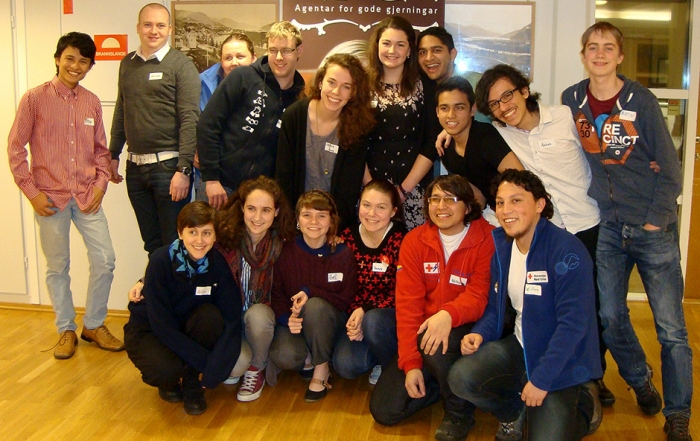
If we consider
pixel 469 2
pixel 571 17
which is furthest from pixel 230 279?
pixel 571 17

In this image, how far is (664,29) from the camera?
4531mm

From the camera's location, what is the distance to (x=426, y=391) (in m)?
2.81

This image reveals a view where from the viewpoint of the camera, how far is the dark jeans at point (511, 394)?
2.30m

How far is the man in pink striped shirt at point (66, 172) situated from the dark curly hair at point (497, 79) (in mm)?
2169

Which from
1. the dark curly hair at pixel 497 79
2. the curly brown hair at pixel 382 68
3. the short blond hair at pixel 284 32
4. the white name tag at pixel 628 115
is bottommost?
the white name tag at pixel 628 115

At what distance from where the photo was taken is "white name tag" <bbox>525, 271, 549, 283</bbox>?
240 cm

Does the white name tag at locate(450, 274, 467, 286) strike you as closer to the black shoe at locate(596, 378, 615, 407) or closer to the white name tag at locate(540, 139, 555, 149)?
the white name tag at locate(540, 139, 555, 149)

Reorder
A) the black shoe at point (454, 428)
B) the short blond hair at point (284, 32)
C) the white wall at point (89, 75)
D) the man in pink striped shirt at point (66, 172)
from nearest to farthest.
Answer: the black shoe at point (454, 428) → the short blond hair at point (284, 32) → the man in pink striped shirt at point (66, 172) → the white wall at point (89, 75)

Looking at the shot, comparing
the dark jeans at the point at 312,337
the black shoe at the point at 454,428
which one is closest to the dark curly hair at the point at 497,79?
the dark jeans at the point at 312,337

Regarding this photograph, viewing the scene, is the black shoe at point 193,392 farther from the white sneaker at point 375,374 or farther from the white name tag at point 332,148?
the white name tag at point 332,148

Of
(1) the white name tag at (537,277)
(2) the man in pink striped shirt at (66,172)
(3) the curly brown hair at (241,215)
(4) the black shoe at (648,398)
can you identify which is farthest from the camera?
(2) the man in pink striped shirt at (66,172)

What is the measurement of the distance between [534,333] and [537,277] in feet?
0.70

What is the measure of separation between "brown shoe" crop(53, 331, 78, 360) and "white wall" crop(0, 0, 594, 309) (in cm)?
78

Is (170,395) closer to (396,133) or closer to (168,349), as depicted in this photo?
(168,349)
